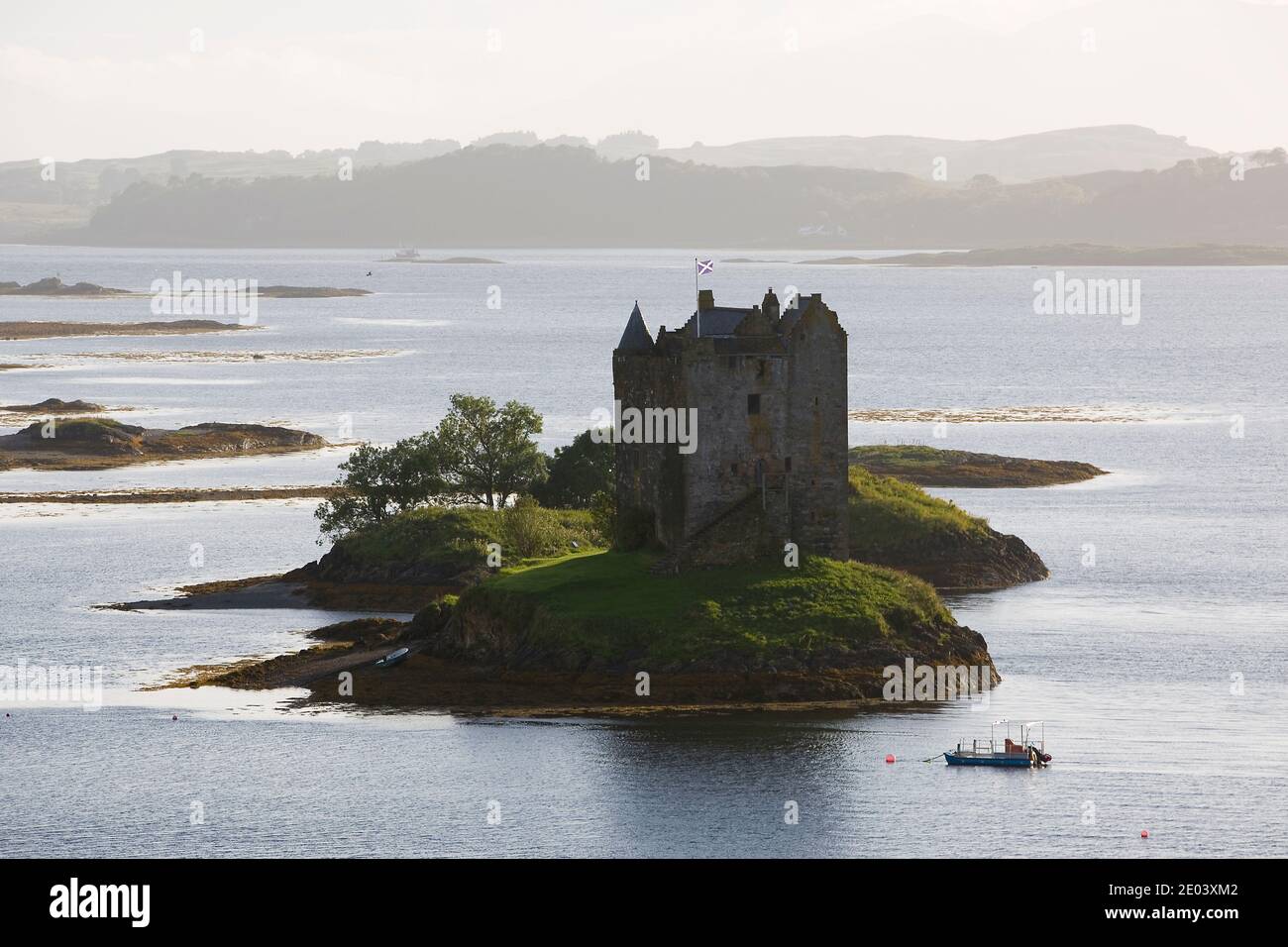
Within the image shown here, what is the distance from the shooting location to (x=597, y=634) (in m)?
82.6

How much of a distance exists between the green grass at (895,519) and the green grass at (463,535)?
47.2ft

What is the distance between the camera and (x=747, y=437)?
86.3 metres

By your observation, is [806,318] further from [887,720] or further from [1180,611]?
[1180,611]

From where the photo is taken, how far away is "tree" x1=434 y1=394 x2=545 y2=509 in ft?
383

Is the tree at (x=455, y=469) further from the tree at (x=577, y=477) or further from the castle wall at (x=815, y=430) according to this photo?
the castle wall at (x=815, y=430)

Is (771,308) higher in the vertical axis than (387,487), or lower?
higher

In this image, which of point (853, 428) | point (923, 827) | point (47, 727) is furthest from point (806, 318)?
point (853, 428)

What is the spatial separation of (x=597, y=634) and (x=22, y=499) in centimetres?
7254

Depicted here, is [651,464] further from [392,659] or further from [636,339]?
[392,659]

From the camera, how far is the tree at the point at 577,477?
115312mm

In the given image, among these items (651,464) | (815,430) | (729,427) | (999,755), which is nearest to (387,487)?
(651,464)

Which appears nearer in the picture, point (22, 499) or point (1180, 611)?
point (1180, 611)

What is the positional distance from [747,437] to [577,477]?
3013 centimetres
